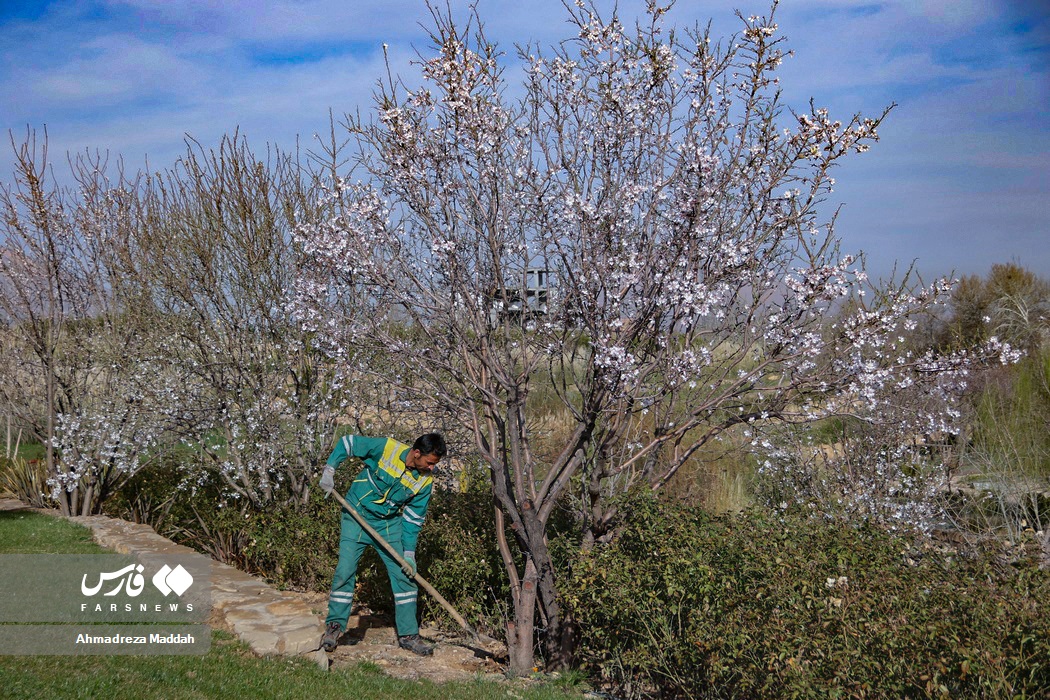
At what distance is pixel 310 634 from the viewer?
6.25 m

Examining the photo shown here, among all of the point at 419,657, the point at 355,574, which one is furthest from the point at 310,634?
the point at 419,657

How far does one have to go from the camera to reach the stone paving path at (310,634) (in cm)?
620

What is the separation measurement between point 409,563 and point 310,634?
2.87 feet

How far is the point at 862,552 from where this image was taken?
5.04 metres

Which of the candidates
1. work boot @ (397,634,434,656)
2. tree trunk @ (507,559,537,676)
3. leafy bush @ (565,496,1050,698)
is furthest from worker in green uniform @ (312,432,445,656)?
leafy bush @ (565,496,1050,698)

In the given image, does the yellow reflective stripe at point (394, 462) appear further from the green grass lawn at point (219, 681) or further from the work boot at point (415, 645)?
the green grass lawn at point (219, 681)

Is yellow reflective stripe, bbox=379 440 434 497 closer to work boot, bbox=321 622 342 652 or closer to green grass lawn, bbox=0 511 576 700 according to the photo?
work boot, bbox=321 622 342 652

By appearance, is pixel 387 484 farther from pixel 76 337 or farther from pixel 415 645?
pixel 76 337

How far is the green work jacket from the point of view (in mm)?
6621

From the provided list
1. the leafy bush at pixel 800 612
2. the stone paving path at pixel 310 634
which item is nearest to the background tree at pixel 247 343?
the stone paving path at pixel 310 634

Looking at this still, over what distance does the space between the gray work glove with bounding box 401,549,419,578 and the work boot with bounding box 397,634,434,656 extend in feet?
1.59

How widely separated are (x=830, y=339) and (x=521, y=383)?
2336 mm

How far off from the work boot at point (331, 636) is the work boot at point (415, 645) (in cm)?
52

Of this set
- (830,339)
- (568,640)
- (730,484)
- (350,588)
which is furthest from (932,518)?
(350,588)
